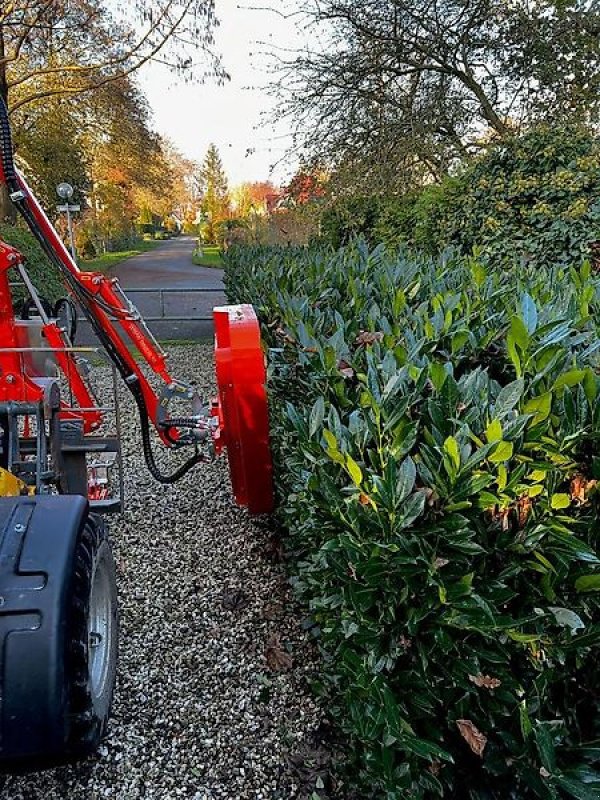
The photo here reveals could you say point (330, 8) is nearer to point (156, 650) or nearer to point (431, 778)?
point (156, 650)

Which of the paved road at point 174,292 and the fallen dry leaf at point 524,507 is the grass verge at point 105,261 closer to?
the paved road at point 174,292

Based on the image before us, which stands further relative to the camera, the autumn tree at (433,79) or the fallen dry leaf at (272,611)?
the autumn tree at (433,79)

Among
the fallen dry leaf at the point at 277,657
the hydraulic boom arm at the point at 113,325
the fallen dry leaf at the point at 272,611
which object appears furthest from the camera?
the hydraulic boom arm at the point at 113,325

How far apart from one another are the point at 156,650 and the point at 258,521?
1.33m

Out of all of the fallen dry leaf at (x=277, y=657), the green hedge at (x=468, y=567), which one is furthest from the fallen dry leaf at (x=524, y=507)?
the fallen dry leaf at (x=277, y=657)

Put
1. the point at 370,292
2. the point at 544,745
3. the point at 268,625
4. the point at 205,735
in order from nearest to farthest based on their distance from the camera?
the point at 544,745 < the point at 205,735 < the point at 268,625 < the point at 370,292

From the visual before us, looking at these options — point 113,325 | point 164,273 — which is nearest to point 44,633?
point 113,325

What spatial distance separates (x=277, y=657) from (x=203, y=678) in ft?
1.09

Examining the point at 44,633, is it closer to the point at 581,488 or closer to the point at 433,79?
the point at 581,488

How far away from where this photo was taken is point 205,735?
90.0 inches

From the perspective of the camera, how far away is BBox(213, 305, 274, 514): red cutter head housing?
9.32 ft

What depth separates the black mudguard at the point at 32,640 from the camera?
154cm

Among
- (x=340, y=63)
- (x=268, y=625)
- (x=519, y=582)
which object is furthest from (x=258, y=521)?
Answer: (x=340, y=63)

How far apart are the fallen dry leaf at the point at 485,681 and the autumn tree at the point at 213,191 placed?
36490 mm
